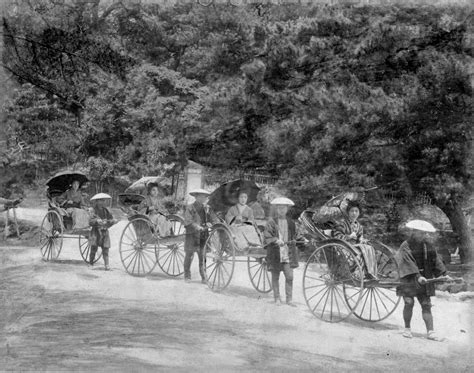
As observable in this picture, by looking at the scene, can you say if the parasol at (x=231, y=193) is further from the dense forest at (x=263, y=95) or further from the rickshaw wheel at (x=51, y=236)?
the rickshaw wheel at (x=51, y=236)

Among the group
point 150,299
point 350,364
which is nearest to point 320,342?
point 350,364

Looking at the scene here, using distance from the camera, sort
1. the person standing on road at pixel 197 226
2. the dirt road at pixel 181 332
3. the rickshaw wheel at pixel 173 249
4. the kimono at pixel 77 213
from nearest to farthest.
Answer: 1. the dirt road at pixel 181 332
2. the person standing on road at pixel 197 226
3. the kimono at pixel 77 213
4. the rickshaw wheel at pixel 173 249

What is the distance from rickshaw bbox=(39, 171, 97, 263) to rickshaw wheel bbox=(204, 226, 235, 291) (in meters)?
1.18

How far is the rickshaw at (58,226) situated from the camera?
579 centimetres

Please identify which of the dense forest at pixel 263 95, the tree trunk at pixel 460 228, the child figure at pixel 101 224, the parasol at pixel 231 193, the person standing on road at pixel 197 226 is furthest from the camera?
the child figure at pixel 101 224

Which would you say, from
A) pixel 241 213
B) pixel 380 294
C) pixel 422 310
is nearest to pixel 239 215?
pixel 241 213

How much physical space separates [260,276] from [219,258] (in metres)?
0.48

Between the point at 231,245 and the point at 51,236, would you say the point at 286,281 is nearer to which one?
the point at 231,245

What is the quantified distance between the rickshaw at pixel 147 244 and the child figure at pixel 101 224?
167 millimetres

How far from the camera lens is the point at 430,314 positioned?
507cm

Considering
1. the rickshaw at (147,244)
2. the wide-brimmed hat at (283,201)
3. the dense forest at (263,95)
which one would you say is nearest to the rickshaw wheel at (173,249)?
the rickshaw at (147,244)

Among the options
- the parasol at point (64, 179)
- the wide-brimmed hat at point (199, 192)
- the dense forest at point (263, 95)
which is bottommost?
the wide-brimmed hat at point (199, 192)

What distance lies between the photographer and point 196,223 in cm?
616

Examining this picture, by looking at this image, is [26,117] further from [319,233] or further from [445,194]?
[445,194]
